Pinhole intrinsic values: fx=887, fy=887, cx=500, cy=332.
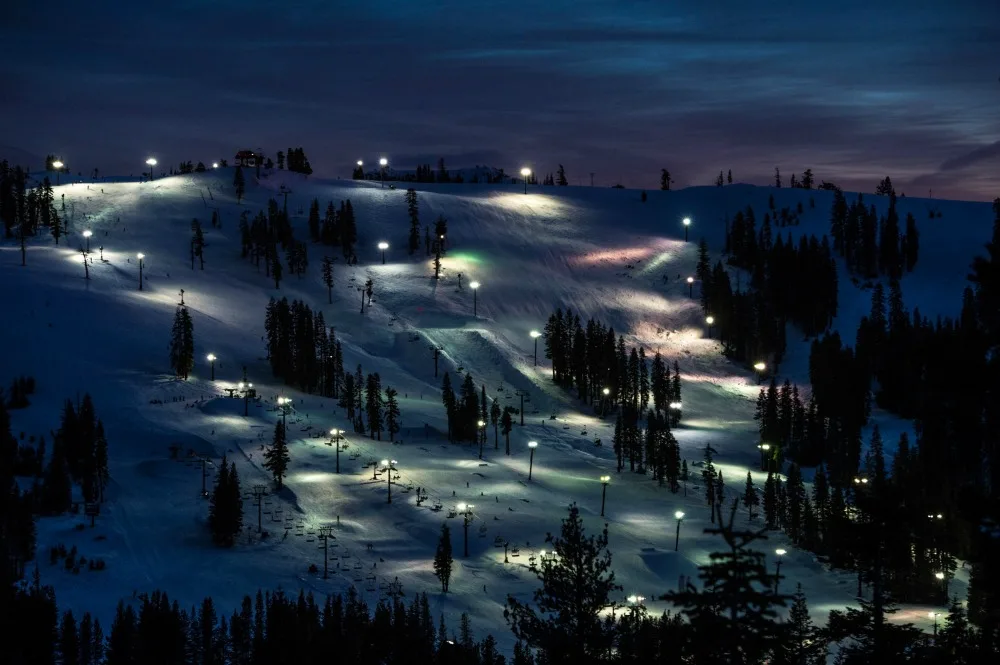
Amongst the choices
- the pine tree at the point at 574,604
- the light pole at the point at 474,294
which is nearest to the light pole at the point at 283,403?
the light pole at the point at 474,294

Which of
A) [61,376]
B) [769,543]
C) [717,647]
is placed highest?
[717,647]

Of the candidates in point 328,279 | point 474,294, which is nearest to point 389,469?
point 328,279

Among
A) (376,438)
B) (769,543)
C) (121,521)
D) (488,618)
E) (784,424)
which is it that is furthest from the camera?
(784,424)

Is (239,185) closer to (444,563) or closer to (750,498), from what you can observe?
(750,498)

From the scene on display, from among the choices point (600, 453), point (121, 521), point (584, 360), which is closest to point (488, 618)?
point (121, 521)

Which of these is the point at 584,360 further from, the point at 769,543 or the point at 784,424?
the point at 769,543

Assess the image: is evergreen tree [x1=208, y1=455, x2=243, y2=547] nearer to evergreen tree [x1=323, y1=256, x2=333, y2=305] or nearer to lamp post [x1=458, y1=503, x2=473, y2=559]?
lamp post [x1=458, y1=503, x2=473, y2=559]

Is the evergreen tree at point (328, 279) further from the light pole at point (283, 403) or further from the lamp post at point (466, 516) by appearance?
the lamp post at point (466, 516)

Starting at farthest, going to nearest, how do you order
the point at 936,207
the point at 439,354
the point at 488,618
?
1. the point at 936,207
2. the point at 439,354
3. the point at 488,618
